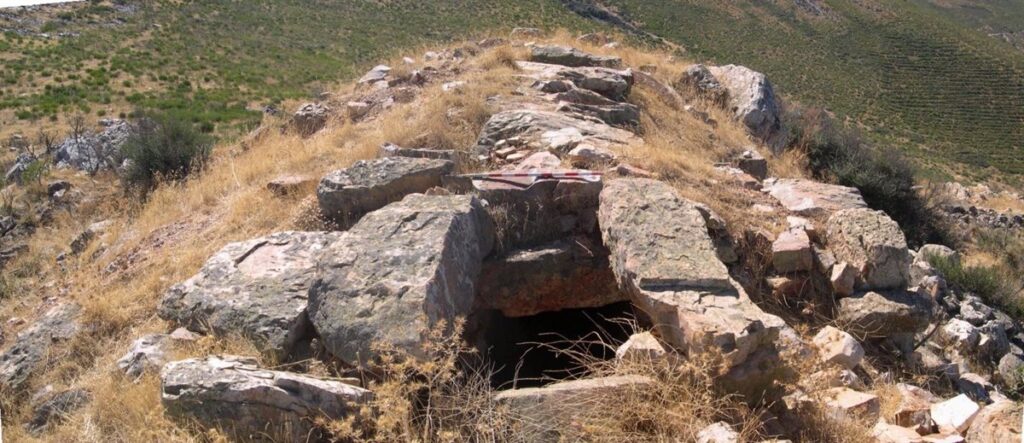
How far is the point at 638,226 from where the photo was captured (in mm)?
4492

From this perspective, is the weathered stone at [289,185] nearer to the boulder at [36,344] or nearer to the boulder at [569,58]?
the boulder at [36,344]

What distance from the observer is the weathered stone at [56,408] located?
4.07 m

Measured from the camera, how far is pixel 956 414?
159 inches

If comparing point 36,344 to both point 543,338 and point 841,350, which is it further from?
point 841,350

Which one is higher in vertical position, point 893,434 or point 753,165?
point 893,434

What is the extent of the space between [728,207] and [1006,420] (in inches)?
101

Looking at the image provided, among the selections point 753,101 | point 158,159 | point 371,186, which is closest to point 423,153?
point 371,186

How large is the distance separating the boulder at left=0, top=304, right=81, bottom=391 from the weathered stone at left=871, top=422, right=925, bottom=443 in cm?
491

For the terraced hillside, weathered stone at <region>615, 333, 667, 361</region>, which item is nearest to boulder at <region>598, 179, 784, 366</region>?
weathered stone at <region>615, 333, 667, 361</region>

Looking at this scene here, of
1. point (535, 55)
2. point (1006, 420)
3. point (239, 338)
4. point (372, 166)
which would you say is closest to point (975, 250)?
point (535, 55)

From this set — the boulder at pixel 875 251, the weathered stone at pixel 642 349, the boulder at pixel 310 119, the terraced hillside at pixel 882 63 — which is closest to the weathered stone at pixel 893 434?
the weathered stone at pixel 642 349

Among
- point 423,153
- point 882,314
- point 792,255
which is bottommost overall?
point 882,314

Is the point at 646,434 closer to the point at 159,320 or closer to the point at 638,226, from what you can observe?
the point at 638,226

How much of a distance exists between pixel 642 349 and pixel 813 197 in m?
3.61
